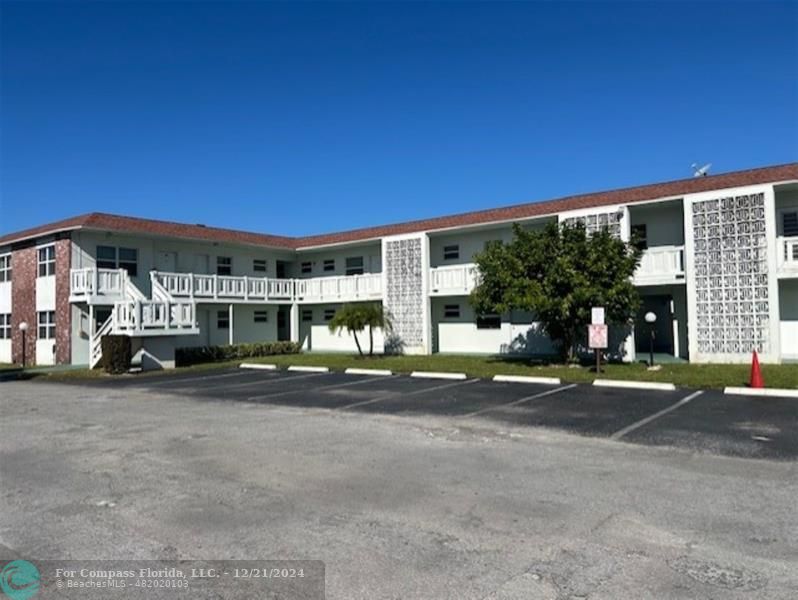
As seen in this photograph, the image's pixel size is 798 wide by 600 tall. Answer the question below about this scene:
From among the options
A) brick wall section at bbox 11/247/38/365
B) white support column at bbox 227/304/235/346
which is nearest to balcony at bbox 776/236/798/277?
white support column at bbox 227/304/235/346

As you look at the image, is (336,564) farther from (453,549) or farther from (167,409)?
(167,409)

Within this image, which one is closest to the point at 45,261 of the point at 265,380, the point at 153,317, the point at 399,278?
the point at 153,317

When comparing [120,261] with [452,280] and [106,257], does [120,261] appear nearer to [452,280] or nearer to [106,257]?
[106,257]

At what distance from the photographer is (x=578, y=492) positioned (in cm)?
571

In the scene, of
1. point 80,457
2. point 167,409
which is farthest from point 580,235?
point 80,457

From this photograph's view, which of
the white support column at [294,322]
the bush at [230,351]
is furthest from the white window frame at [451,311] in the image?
the white support column at [294,322]

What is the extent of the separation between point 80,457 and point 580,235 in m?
15.2

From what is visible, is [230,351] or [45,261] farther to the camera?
[230,351]

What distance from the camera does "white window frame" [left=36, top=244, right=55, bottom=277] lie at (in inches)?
956

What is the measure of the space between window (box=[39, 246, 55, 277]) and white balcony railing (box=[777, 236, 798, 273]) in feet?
88.2

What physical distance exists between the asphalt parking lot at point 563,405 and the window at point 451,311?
32.6ft

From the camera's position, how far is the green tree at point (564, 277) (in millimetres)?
17469

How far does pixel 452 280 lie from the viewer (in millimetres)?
24750

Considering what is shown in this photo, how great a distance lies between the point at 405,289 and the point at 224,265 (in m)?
9.71
